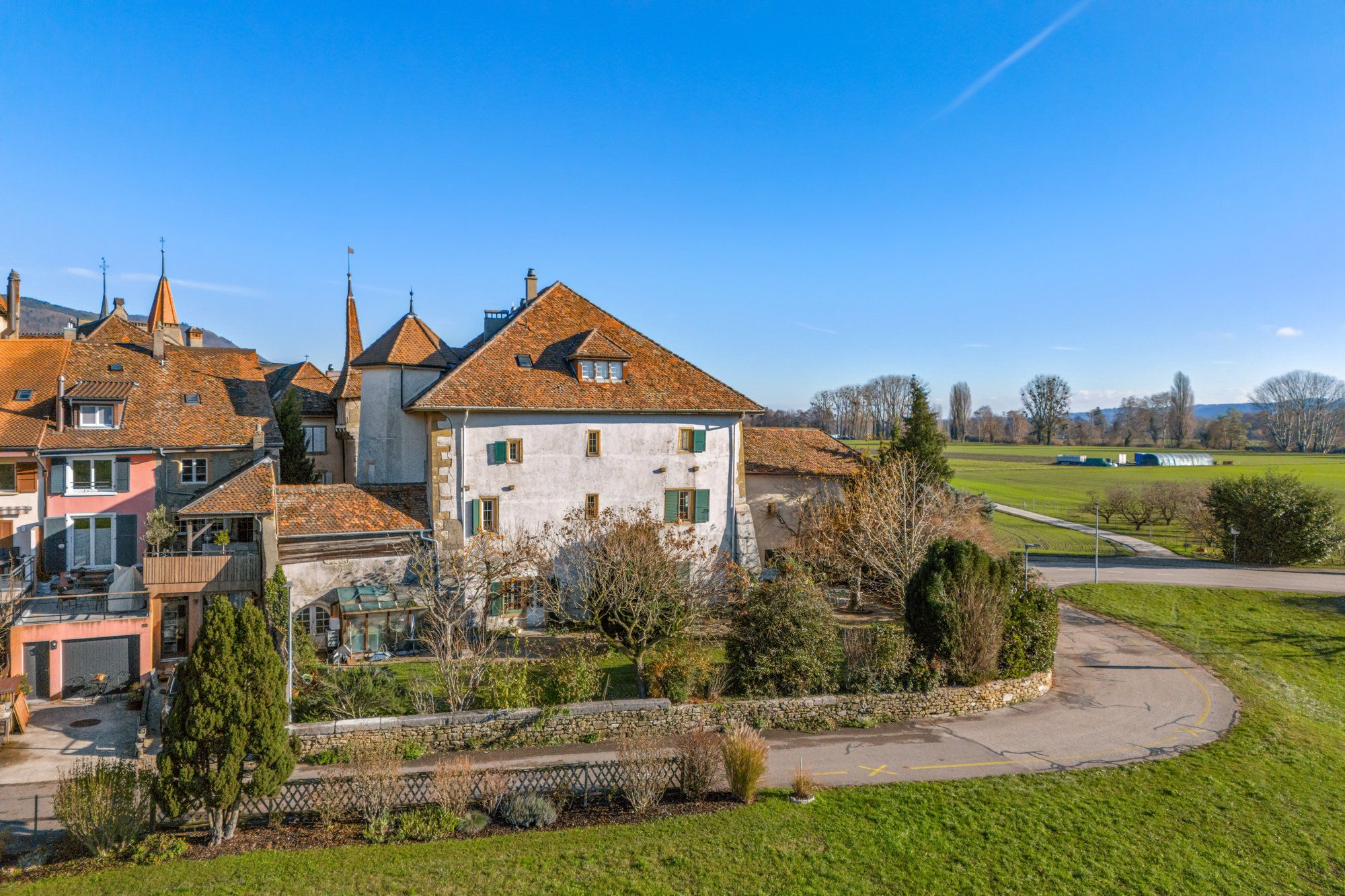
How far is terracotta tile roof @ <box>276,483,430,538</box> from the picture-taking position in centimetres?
2338

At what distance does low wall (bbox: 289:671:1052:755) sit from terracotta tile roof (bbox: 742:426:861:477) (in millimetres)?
13567

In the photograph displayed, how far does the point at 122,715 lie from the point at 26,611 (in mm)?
5254

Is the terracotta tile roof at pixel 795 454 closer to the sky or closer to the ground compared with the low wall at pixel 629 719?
closer to the sky

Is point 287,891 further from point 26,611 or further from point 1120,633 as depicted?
point 1120,633

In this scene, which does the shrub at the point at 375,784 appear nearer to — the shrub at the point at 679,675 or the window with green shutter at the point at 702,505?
the shrub at the point at 679,675

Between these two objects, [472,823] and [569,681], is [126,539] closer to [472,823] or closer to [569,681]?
[569,681]

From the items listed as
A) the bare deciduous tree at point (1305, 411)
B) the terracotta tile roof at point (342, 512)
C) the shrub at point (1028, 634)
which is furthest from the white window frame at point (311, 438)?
the bare deciduous tree at point (1305, 411)

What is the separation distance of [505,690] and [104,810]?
7825 mm

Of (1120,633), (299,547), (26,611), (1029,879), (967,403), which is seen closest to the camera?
(1029,879)

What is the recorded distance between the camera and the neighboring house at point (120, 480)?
2095cm

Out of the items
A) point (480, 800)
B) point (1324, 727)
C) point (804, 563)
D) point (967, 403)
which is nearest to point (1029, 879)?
point (480, 800)

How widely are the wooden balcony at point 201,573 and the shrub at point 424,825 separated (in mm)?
12951

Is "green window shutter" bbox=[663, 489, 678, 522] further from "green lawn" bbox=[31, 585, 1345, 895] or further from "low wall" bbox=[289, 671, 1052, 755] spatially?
"green lawn" bbox=[31, 585, 1345, 895]

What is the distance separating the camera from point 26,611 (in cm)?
2134
